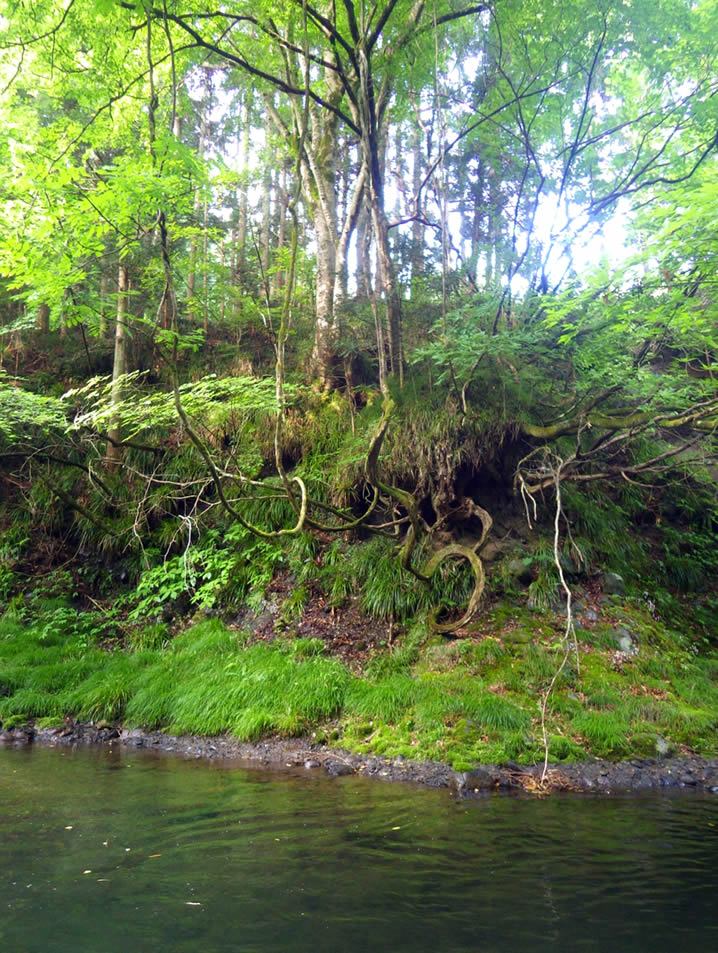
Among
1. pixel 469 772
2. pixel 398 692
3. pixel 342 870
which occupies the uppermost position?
pixel 398 692

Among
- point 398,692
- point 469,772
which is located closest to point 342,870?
point 469,772

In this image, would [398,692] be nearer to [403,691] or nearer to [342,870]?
[403,691]

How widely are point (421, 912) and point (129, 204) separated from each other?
636cm

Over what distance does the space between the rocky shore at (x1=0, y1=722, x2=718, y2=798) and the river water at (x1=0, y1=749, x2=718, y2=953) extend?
0.26 m

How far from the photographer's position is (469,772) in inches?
199

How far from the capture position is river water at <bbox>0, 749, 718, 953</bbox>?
8.50 feet

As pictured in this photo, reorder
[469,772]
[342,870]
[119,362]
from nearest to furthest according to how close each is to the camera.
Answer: [342,870] < [469,772] < [119,362]

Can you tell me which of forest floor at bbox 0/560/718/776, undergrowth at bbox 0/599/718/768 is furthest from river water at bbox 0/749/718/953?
undergrowth at bbox 0/599/718/768

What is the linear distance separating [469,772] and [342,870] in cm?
214

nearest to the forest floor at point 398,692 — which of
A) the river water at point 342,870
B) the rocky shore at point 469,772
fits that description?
the rocky shore at point 469,772

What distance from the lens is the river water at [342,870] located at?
259 cm

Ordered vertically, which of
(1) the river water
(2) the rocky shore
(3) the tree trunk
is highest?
(3) the tree trunk

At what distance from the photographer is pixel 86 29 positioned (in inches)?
223

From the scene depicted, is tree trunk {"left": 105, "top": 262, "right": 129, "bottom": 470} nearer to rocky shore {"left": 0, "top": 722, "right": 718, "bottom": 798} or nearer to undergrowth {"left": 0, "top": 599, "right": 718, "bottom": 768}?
undergrowth {"left": 0, "top": 599, "right": 718, "bottom": 768}
